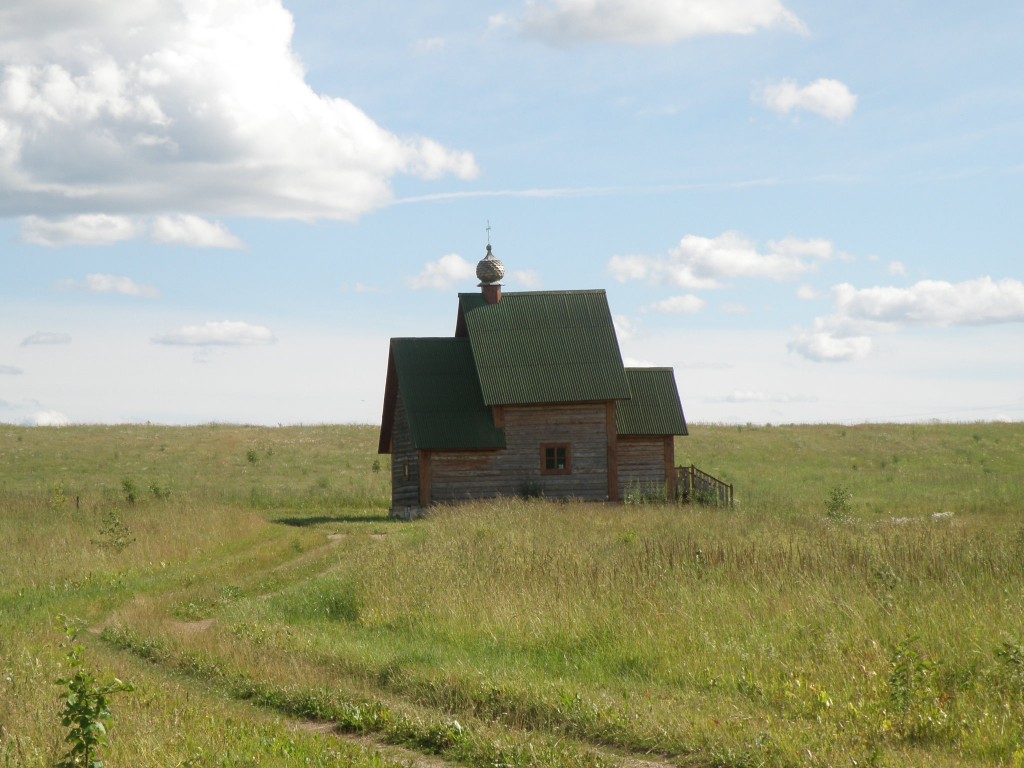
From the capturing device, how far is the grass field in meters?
8.66

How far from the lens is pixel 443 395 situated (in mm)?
35688

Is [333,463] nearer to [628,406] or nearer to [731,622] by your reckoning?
[628,406]

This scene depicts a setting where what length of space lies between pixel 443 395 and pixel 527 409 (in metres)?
2.89

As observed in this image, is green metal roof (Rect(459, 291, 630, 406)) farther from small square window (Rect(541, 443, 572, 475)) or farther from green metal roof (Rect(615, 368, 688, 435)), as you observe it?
small square window (Rect(541, 443, 572, 475))

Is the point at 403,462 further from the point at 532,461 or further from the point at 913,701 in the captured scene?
the point at 913,701

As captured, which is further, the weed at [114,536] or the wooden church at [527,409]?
the wooden church at [527,409]

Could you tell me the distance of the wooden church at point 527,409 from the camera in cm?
3459

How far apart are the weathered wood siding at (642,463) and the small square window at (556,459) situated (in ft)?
6.57

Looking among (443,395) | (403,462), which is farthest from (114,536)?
(403,462)

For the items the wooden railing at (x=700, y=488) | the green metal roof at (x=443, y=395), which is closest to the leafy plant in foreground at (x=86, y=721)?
the green metal roof at (x=443, y=395)

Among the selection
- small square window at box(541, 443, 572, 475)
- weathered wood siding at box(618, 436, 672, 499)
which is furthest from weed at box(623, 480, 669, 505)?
Result: small square window at box(541, 443, 572, 475)

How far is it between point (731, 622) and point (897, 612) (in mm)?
1769

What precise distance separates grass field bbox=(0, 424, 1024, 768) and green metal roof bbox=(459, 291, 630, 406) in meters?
9.94

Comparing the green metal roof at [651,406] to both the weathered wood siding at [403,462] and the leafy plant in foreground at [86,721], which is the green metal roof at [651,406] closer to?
the weathered wood siding at [403,462]
